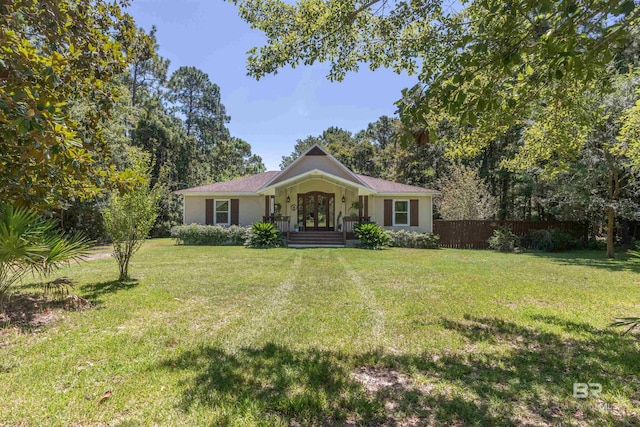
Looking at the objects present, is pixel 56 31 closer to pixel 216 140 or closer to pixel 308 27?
pixel 308 27

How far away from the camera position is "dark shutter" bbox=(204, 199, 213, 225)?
19547mm

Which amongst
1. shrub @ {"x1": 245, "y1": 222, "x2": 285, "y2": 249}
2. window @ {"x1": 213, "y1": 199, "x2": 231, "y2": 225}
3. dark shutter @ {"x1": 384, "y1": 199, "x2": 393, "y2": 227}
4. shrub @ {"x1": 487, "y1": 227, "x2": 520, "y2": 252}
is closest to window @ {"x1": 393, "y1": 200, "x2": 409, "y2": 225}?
dark shutter @ {"x1": 384, "y1": 199, "x2": 393, "y2": 227}

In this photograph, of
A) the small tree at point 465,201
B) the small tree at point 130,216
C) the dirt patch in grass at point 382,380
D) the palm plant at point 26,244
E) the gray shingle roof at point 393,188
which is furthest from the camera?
the small tree at point 465,201

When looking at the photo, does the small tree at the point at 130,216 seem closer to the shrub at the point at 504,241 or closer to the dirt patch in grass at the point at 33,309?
the dirt patch in grass at the point at 33,309

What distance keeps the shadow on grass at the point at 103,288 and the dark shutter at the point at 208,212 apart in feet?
39.8

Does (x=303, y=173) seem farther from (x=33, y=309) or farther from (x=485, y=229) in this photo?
(x=33, y=309)

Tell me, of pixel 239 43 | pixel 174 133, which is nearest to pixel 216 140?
pixel 174 133

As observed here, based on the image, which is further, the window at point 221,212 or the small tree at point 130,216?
the window at point 221,212

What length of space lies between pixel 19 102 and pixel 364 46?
5056 millimetres

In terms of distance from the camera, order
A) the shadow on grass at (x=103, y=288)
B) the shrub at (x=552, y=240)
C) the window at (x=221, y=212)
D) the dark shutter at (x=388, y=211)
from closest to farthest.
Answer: the shadow on grass at (x=103, y=288)
the shrub at (x=552, y=240)
the dark shutter at (x=388, y=211)
the window at (x=221, y=212)

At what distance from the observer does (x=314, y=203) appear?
65.6 feet

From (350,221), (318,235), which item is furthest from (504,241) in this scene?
(318,235)

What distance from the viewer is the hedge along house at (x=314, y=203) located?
754 inches

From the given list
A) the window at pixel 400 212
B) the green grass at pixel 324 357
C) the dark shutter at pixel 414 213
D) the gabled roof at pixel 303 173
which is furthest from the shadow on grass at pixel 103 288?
the dark shutter at pixel 414 213
